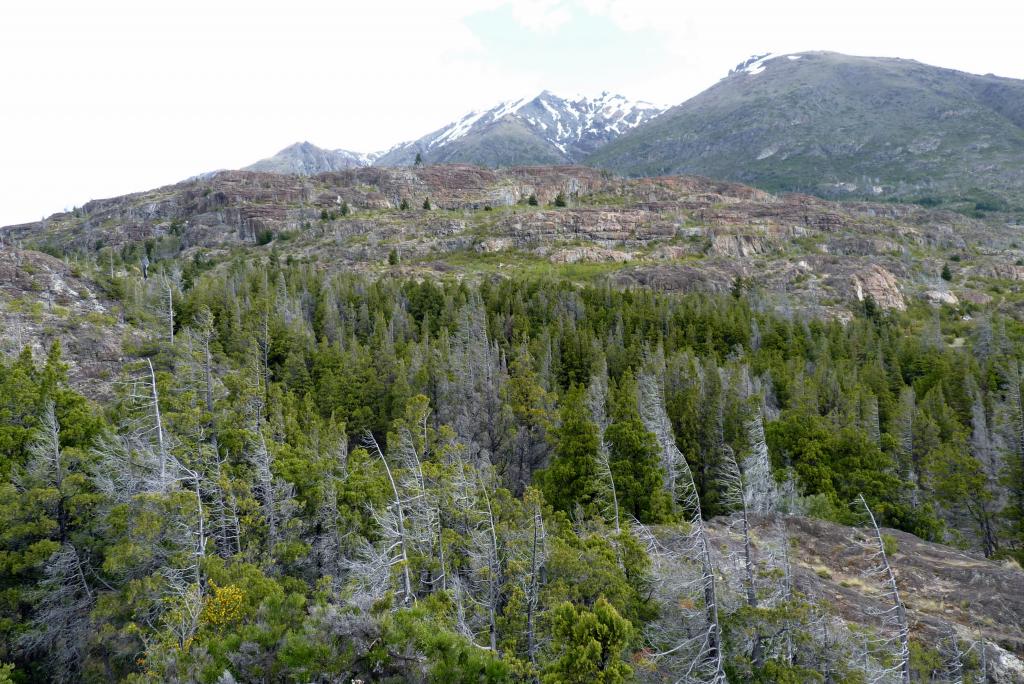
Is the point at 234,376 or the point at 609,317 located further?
the point at 609,317

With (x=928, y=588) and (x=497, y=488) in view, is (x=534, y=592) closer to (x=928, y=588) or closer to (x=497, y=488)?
(x=497, y=488)

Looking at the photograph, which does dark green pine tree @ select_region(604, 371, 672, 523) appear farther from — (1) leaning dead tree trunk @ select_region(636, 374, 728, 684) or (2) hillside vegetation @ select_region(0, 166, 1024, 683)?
(1) leaning dead tree trunk @ select_region(636, 374, 728, 684)

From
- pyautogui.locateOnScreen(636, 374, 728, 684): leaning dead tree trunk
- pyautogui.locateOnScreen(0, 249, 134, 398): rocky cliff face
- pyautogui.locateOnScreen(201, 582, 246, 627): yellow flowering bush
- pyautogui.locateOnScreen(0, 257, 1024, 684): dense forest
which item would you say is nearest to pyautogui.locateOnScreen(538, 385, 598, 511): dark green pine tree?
pyautogui.locateOnScreen(0, 257, 1024, 684): dense forest

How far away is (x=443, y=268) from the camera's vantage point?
358 feet

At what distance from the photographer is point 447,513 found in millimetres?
22703

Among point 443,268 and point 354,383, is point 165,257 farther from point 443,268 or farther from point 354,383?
point 354,383

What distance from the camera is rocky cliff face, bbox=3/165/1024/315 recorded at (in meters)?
108

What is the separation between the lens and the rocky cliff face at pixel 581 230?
108 m

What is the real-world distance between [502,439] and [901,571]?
81.5 feet

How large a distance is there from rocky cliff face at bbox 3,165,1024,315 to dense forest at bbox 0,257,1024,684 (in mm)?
54025

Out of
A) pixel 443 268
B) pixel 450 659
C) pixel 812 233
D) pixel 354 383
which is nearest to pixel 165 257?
pixel 443 268

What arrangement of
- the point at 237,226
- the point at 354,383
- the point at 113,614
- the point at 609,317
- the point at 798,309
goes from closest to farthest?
the point at 113,614
the point at 354,383
the point at 609,317
the point at 798,309
the point at 237,226

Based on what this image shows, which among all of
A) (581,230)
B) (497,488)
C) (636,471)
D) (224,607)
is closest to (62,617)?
(224,607)

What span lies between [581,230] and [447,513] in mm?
116807
